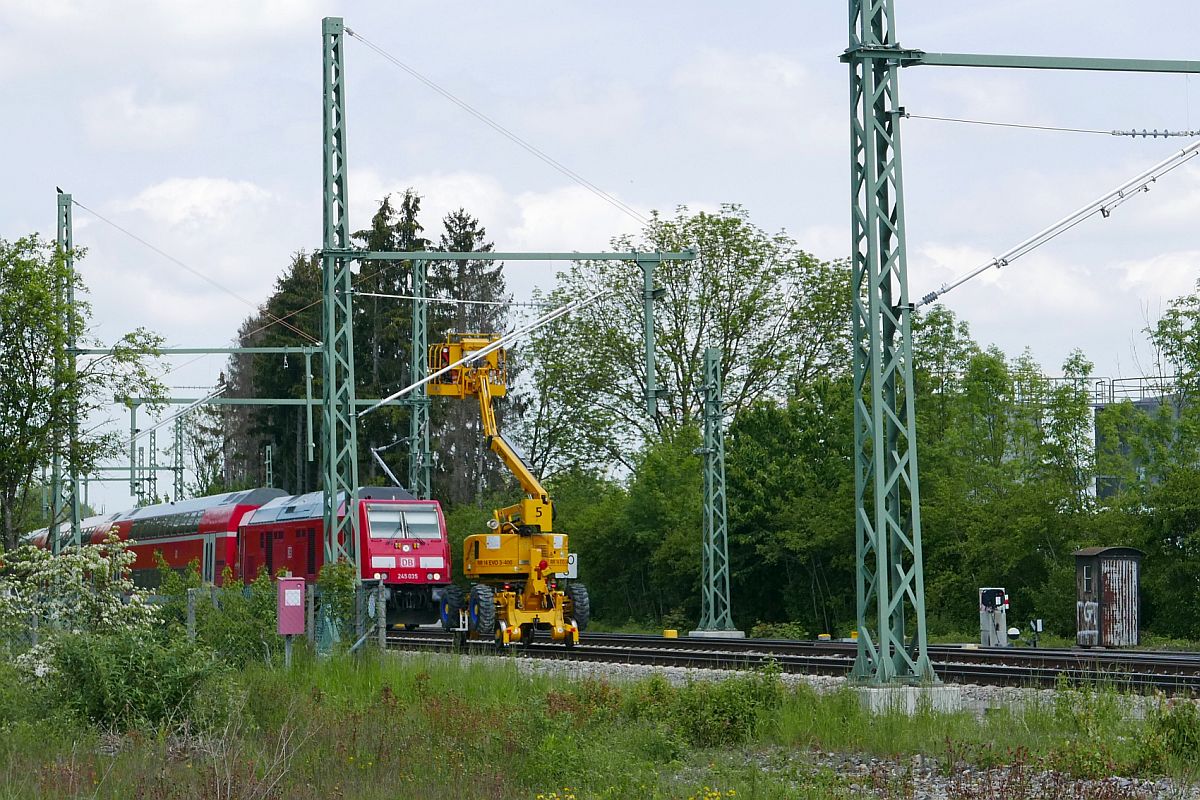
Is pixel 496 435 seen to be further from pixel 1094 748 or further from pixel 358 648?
pixel 1094 748

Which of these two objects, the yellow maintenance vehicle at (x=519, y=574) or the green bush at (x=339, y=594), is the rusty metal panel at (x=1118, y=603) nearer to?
the yellow maintenance vehicle at (x=519, y=574)

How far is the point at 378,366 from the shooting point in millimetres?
74250

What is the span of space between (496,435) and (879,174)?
52.7ft

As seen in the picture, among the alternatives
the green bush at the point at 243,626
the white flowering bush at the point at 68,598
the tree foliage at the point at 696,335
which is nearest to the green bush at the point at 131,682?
A: the white flowering bush at the point at 68,598

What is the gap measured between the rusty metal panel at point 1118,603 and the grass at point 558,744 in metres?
16.6

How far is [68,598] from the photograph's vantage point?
20.4 m

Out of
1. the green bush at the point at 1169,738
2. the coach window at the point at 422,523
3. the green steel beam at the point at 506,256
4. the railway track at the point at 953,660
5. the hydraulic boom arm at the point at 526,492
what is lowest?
the railway track at the point at 953,660

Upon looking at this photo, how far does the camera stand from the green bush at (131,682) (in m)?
15.9

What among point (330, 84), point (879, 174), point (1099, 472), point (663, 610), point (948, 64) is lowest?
point (663, 610)

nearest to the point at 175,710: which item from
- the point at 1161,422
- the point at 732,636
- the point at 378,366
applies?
the point at 732,636

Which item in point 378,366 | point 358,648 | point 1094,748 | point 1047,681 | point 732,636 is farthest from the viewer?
point 378,366

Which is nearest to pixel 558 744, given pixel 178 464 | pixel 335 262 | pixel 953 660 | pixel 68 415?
pixel 953 660

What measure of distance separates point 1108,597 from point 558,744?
21057 mm

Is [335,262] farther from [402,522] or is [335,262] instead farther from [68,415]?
[402,522]
